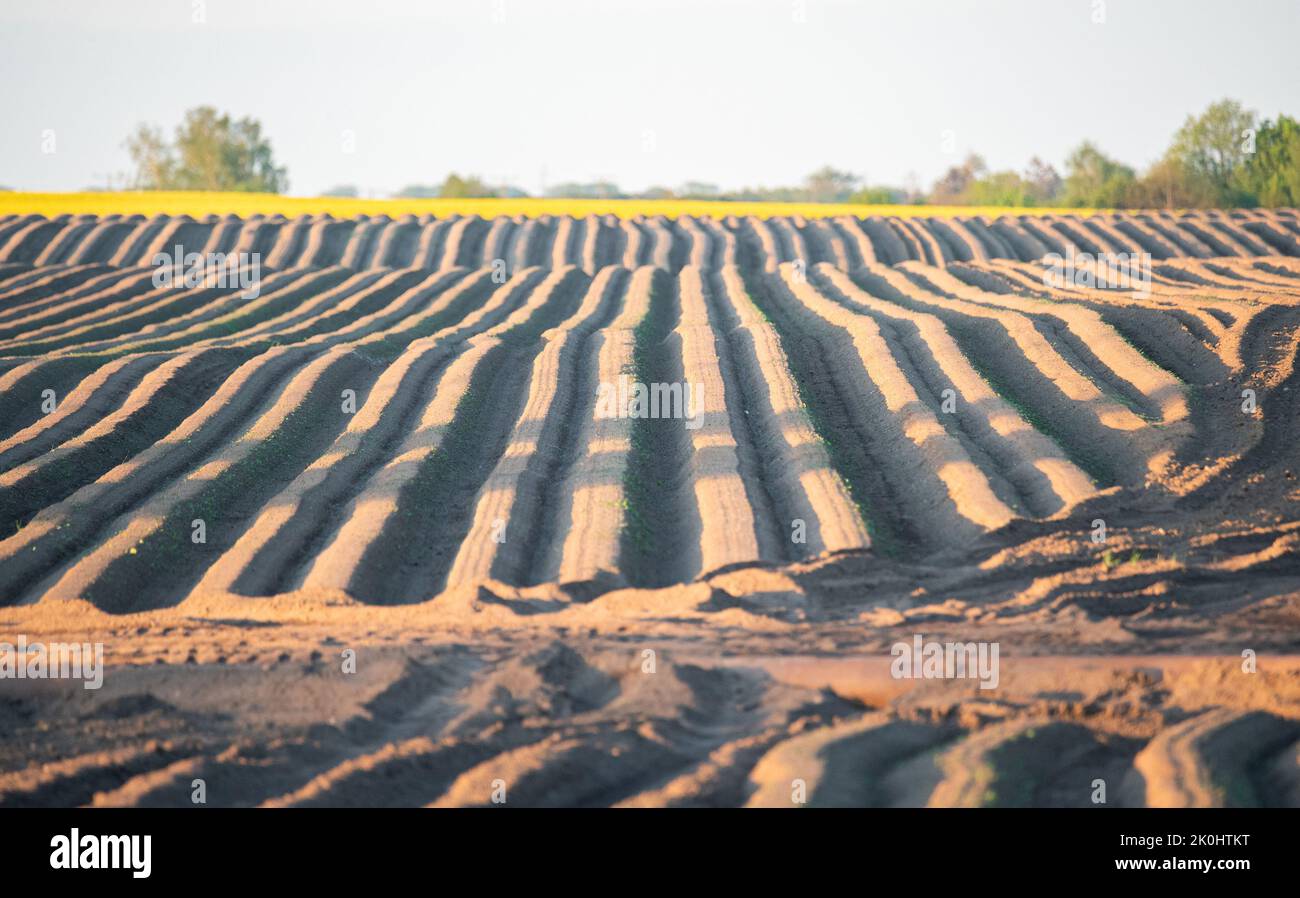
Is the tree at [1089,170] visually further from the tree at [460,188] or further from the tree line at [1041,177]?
the tree at [460,188]

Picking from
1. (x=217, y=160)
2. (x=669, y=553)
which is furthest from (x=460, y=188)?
(x=669, y=553)

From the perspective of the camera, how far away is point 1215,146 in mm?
42719

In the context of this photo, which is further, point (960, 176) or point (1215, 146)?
point (960, 176)

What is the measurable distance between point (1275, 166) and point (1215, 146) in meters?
3.34

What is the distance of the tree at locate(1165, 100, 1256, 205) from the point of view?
41656 mm

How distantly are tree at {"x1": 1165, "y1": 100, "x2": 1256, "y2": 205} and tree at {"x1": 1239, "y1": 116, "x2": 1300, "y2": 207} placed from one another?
607mm

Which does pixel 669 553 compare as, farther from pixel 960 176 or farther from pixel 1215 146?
pixel 960 176

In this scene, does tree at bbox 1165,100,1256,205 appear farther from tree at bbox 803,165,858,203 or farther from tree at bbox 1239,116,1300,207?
tree at bbox 803,165,858,203

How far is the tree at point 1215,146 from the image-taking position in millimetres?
41656

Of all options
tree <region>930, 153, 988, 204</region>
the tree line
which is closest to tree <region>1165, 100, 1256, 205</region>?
the tree line

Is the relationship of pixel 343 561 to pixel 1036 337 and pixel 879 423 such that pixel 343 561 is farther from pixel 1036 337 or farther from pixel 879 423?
pixel 1036 337

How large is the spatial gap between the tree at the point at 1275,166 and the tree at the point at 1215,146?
61 centimetres

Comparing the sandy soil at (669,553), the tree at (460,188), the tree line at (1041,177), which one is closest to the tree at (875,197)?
the tree line at (1041,177)

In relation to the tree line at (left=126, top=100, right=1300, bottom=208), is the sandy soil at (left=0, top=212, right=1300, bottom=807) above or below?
below
